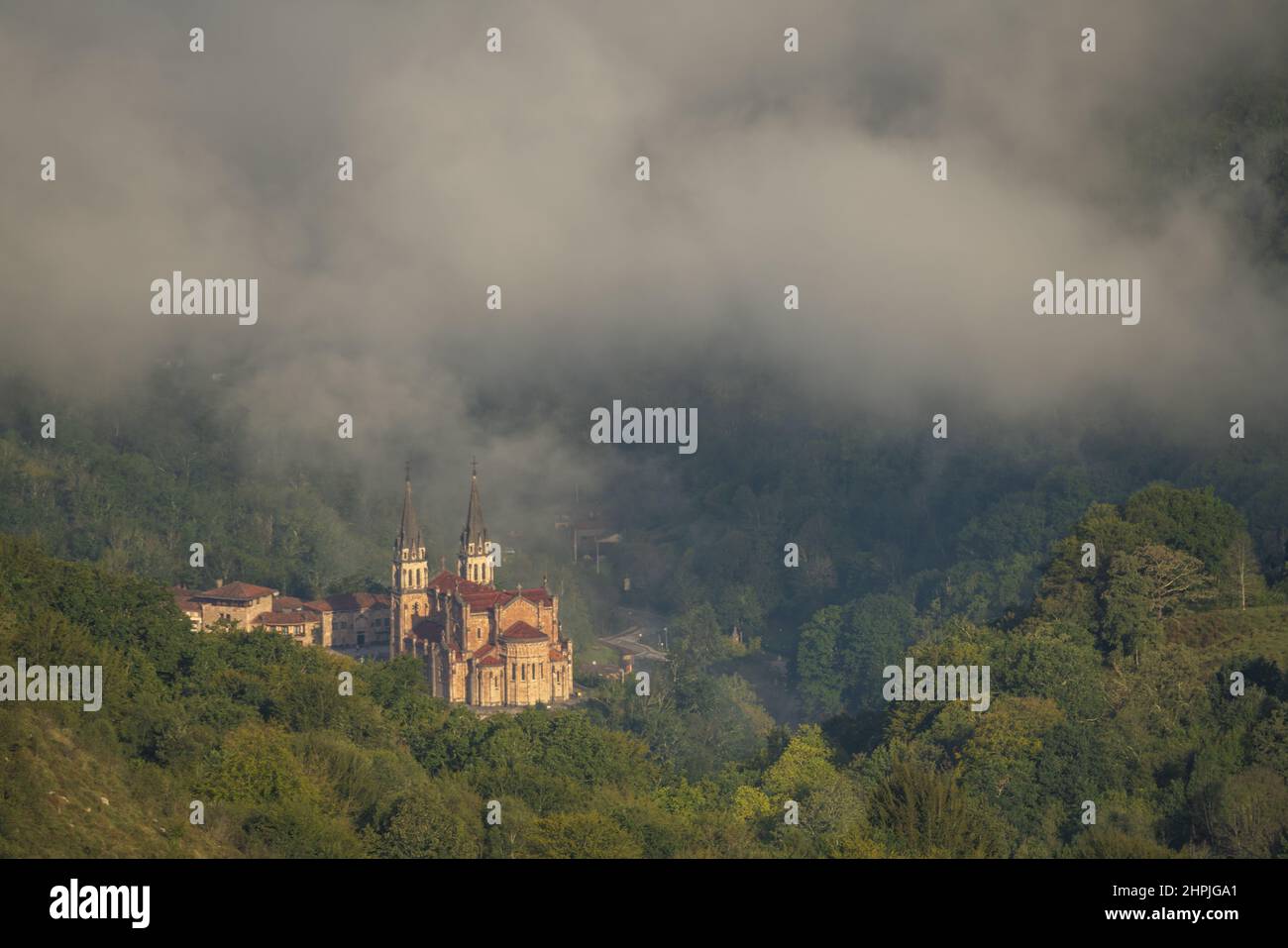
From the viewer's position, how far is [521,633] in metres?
137

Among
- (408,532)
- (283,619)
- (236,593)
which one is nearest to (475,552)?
Result: (408,532)

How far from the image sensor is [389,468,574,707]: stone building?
136 metres

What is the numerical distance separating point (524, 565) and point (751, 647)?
20504 millimetres

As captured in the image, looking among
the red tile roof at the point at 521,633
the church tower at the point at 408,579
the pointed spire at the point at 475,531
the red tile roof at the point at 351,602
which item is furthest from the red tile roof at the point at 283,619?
the red tile roof at the point at 521,633

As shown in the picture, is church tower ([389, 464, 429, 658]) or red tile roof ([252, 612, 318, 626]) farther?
church tower ([389, 464, 429, 658])

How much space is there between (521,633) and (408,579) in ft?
45.9

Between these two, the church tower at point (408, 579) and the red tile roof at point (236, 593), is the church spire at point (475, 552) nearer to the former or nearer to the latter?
the church tower at point (408, 579)

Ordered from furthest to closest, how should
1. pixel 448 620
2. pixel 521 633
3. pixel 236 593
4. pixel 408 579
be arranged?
pixel 408 579 → pixel 236 593 → pixel 448 620 → pixel 521 633

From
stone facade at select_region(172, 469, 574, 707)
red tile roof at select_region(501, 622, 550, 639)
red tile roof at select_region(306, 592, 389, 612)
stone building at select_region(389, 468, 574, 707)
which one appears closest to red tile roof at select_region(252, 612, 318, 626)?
stone facade at select_region(172, 469, 574, 707)

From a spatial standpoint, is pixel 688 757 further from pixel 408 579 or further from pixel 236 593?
pixel 236 593

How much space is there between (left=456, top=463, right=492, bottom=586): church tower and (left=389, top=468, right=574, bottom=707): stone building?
3315mm

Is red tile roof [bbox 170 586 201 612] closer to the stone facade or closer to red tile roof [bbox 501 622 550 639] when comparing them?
the stone facade
